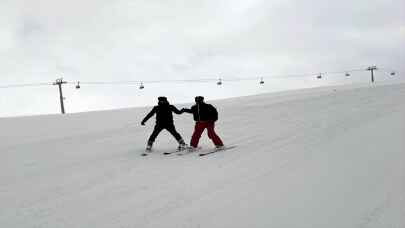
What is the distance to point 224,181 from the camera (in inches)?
355

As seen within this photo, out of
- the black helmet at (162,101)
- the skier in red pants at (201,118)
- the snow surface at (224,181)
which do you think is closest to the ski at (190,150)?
the skier in red pants at (201,118)

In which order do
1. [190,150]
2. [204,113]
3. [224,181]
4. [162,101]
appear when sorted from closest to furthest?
[224,181], [190,150], [204,113], [162,101]

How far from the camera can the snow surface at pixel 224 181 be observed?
6.89m

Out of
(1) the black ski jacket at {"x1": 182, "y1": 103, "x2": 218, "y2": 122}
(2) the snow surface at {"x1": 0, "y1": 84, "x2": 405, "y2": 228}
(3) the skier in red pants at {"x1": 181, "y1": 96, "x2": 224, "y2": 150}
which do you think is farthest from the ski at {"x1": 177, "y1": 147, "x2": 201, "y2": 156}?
(1) the black ski jacket at {"x1": 182, "y1": 103, "x2": 218, "y2": 122}

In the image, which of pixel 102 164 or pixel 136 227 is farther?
pixel 102 164

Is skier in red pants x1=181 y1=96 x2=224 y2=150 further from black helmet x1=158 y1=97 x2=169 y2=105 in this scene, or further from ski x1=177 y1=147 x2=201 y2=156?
black helmet x1=158 y1=97 x2=169 y2=105

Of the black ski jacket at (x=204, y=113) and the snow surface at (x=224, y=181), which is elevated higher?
the black ski jacket at (x=204, y=113)

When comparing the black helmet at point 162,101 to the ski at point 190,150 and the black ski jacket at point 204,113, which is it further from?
the ski at point 190,150

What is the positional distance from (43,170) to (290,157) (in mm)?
5841

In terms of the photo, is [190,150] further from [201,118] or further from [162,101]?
[162,101]

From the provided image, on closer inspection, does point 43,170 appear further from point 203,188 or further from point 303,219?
point 303,219

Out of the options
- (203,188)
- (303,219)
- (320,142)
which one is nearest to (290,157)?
(320,142)

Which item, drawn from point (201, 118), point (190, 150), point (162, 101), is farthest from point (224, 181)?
point (162, 101)

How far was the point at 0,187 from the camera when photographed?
970 cm
